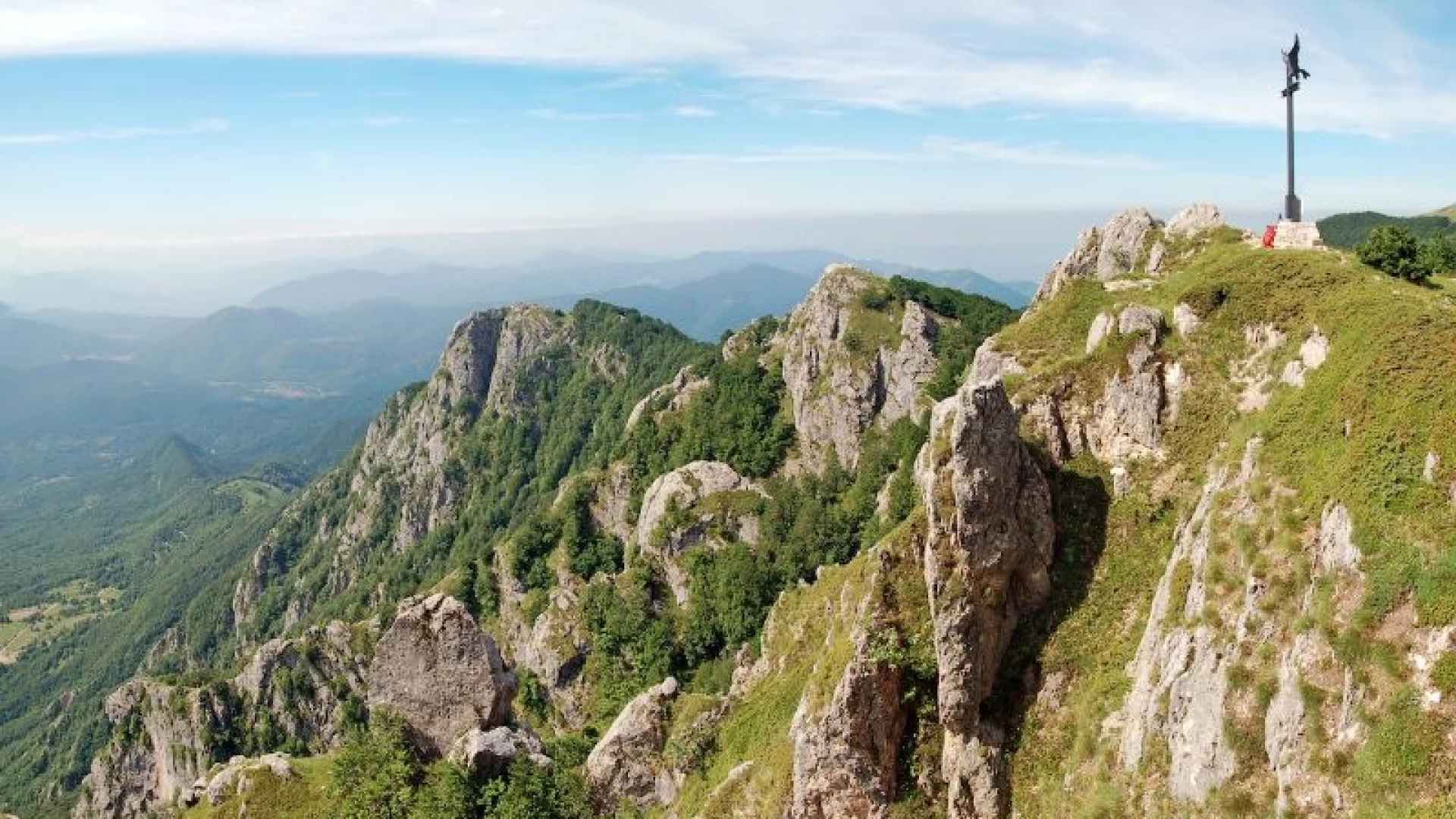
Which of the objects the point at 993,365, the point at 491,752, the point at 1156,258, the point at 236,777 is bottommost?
the point at 236,777

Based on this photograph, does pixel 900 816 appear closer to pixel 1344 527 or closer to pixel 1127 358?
pixel 1344 527

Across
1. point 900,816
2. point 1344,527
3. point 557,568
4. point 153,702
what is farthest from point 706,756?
point 153,702

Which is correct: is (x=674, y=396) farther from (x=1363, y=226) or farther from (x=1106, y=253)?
(x=1363, y=226)

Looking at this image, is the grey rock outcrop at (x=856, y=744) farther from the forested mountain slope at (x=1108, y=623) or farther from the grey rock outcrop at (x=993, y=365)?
the grey rock outcrop at (x=993, y=365)

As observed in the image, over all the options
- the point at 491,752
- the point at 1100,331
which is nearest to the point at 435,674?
the point at 491,752

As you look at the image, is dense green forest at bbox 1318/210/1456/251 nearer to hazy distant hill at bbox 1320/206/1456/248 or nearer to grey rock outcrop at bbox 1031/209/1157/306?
hazy distant hill at bbox 1320/206/1456/248

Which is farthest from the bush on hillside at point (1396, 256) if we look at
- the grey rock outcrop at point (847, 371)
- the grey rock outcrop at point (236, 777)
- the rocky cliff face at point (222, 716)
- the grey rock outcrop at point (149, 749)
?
the grey rock outcrop at point (149, 749)

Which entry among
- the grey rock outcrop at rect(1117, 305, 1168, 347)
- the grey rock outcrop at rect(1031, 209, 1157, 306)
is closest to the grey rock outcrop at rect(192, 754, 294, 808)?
the grey rock outcrop at rect(1117, 305, 1168, 347)
